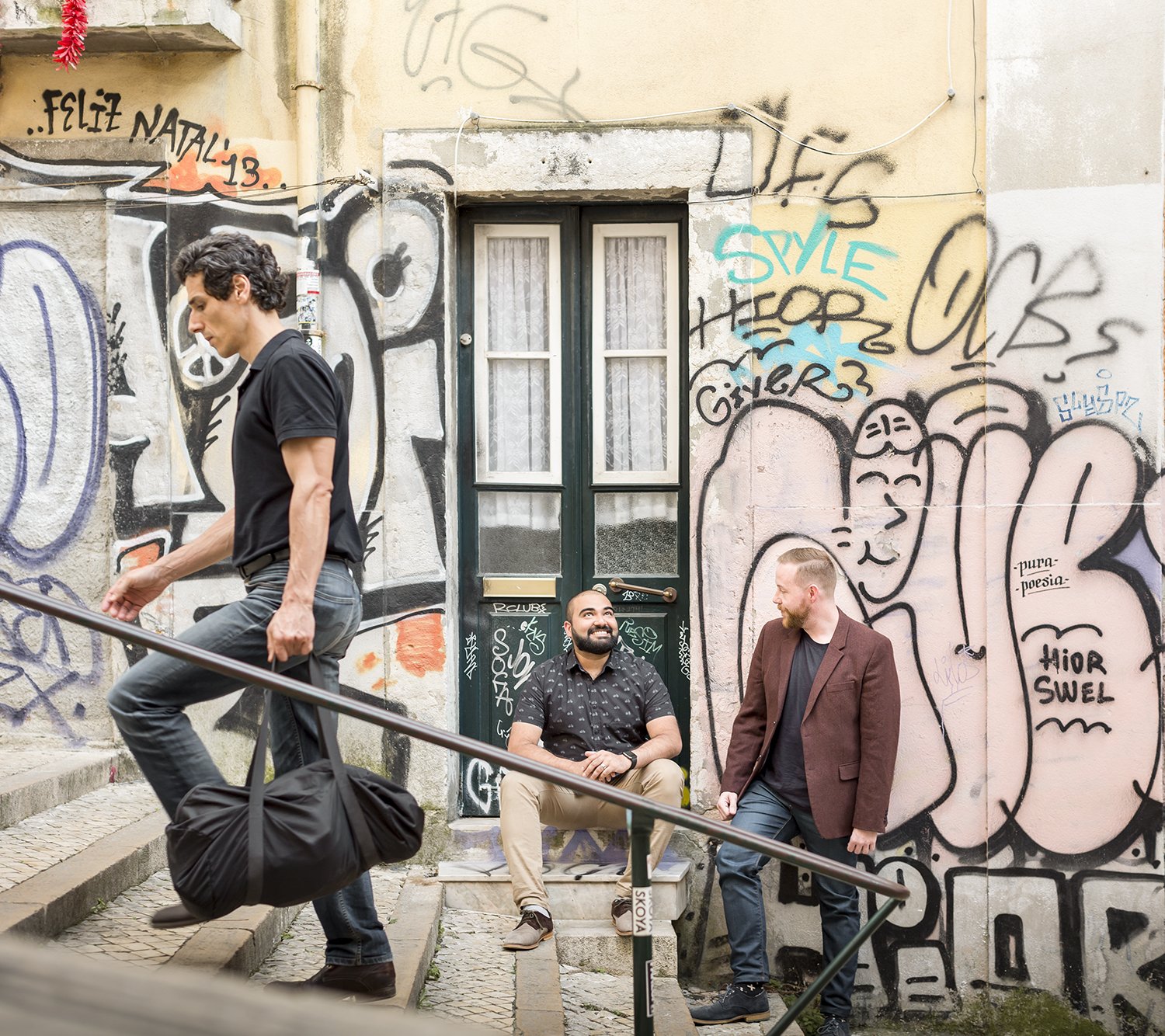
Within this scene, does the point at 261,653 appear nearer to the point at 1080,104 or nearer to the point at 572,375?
the point at 572,375

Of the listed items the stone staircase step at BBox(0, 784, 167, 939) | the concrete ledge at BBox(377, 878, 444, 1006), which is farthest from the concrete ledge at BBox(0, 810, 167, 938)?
the concrete ledge at BBox(377, 878, 444, 1006)

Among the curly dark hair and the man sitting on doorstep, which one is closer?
the curly dark hair

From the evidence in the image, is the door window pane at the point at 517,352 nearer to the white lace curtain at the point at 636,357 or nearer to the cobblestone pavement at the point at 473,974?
the white lace curtain at the point at 636,357

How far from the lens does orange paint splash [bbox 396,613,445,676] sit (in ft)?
18.8

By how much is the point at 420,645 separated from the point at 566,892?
1.28 meters

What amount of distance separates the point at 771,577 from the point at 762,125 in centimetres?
206

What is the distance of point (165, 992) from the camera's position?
111 centimetres

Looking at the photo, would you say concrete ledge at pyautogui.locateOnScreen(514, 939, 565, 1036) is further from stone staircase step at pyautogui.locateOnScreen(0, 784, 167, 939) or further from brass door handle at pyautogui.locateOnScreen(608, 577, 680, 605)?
brass door handle at pyautogui.locateOnScreen(608, 577, 680, 605)

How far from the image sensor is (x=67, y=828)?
15.2 feet

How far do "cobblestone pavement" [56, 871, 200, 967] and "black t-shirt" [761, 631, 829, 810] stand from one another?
241 centimetres

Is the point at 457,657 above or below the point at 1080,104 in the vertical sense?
below

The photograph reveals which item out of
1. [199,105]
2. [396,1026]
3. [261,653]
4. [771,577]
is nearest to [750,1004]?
[771,577]

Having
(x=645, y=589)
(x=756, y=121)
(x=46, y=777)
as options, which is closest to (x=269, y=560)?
(x=46, y=777)

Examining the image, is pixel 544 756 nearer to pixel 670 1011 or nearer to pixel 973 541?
pixel 670 1011
